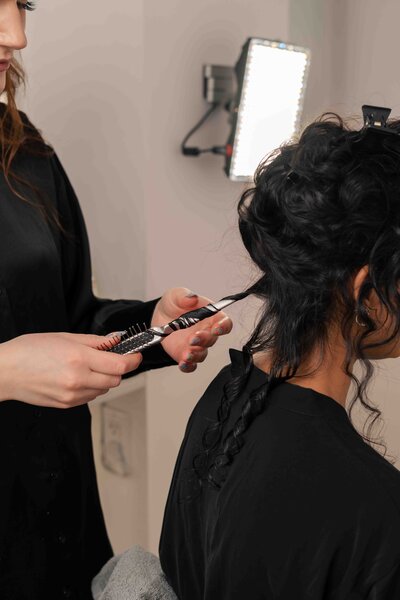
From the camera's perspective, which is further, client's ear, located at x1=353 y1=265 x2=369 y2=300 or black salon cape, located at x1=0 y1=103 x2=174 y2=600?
black salon cape, located at x1=0 y1=103 x2=174 y2=600

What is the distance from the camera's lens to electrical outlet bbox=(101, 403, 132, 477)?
208 cm

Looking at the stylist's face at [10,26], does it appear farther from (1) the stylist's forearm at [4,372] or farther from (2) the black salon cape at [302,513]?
(2) the black salon cape at [302,513]

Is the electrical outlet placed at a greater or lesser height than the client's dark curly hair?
lesser

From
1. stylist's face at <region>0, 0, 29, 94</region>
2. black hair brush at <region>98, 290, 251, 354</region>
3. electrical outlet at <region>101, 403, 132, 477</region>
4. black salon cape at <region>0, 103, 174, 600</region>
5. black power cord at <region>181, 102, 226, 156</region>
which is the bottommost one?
electrical outlet at <region>101, 403, 132, 477</region>

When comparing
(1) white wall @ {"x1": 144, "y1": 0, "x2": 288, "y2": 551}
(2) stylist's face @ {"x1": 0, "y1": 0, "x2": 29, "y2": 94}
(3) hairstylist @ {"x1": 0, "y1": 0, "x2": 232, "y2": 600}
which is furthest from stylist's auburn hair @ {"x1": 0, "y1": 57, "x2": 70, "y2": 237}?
(1) white wall @ {"x1": 144, "y1": 0, "x2": 288, "y2": 551}

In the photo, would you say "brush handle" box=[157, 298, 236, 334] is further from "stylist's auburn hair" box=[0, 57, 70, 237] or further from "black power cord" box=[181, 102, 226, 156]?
"black power cord" box=[181, 102, 226, 156]

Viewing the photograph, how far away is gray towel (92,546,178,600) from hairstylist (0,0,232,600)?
0.25 metres

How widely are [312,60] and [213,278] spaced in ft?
2.37

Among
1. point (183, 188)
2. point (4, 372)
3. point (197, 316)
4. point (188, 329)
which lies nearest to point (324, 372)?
point (197, 316)

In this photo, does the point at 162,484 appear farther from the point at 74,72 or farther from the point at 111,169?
the point at 74,72

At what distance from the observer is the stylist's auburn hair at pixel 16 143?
131cm

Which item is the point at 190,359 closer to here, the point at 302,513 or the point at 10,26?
the point at 302,513

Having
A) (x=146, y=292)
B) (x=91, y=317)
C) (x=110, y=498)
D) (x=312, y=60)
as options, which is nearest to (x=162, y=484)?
(x=110, y=498)

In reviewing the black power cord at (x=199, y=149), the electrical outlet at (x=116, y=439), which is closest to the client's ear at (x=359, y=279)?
the black power cord at (x=199, y=149)
